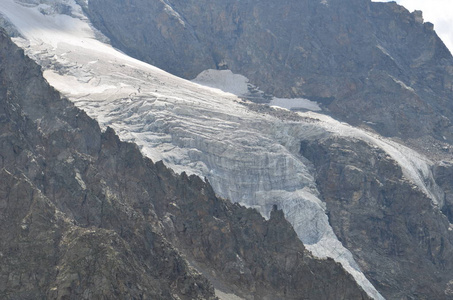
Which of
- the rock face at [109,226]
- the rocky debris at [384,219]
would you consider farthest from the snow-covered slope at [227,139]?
the rock face at [109,226]

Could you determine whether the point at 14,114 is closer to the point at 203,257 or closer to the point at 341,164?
the point at 203,257

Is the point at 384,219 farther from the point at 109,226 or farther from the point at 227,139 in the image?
the point at 109,226

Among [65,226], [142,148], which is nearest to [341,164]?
[142,148]

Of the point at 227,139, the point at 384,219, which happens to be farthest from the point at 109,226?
the point at 384,219

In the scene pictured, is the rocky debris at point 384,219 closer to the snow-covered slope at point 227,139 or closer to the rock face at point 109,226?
the snow-covered slope at point 227,139

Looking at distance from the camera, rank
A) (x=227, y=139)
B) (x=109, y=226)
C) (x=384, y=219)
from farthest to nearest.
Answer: (x=227, y=139) → (x=384, y=219) → (x=109, y=226)

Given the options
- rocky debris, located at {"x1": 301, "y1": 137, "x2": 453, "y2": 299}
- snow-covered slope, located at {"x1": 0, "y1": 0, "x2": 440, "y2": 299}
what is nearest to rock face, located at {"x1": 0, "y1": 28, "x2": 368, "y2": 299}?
snow-covered slope, located at {"x1": 0, "y1": 0, "x2": 440, "y2": 299}
